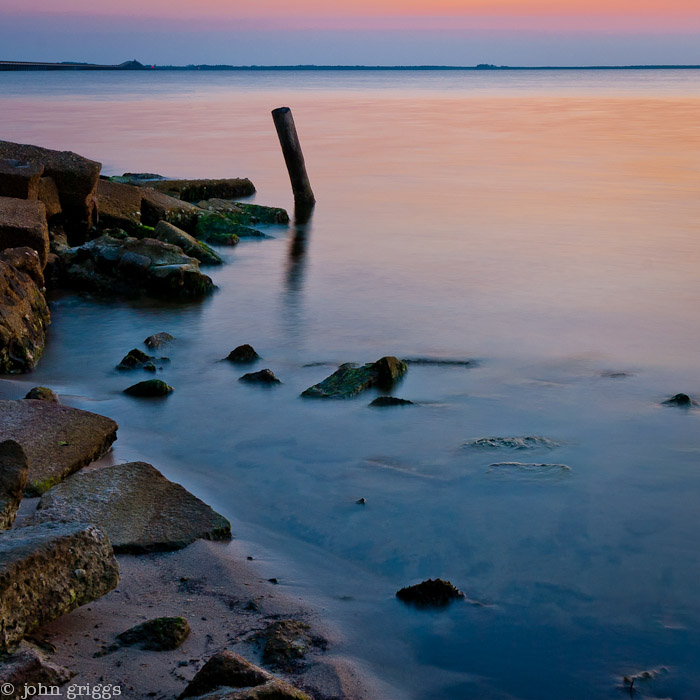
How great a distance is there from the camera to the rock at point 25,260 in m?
6.78

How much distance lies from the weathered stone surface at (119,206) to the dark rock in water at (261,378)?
4.56 m

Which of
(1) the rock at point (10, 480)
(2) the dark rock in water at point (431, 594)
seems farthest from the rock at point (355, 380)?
(1) the rock at point (10, 480)

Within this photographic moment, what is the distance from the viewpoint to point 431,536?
375 centimetres

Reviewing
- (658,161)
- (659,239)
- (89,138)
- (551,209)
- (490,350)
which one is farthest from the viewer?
(89,138)

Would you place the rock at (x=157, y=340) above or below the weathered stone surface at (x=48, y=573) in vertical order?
below

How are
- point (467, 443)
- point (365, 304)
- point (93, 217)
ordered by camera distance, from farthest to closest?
point (93, 217) < point (365, 304) < point (467, 443)

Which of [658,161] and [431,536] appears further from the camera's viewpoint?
[658,161]

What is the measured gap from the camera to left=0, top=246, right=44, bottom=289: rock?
6.78 meters

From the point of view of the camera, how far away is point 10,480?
3104mm

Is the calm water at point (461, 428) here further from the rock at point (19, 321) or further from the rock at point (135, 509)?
the rock at point (135, 509)

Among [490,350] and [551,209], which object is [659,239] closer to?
[551,209]

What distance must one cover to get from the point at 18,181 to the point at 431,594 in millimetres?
6420

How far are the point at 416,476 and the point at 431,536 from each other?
637 millimetres

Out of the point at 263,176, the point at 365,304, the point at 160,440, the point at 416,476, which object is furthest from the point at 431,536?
the point at 263,176
